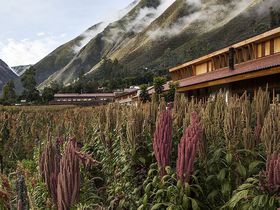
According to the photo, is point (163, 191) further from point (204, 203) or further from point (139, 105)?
point (139, 105)

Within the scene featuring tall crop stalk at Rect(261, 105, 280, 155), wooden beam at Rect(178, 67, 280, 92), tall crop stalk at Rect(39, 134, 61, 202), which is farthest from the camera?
wooden beam at Rect(178, 67, 280, 92)

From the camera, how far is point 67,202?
14.2ft

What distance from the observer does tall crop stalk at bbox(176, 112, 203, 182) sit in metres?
5.43

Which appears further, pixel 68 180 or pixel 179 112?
pixel 179 112

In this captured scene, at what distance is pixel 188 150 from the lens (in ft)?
17.8

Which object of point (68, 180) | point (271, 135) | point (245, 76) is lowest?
point (68, 180)

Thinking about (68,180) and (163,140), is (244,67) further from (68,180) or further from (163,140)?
(68,180)

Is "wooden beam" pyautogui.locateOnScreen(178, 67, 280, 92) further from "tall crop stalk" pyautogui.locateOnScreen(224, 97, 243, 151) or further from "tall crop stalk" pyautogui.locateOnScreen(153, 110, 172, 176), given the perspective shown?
"tall crop stalk" pyautogui.locateOnScreen(153, 110, 172, 176)

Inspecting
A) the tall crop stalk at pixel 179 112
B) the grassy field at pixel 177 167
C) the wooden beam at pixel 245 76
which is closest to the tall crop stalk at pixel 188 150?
the grassy field at pixel 177 167

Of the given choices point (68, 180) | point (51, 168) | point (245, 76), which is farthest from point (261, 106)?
point (245, 76)

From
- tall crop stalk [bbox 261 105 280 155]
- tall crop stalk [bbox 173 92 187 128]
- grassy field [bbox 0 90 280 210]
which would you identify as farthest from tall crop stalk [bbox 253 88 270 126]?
tall crop stalk [bbox 261 105 280 155]

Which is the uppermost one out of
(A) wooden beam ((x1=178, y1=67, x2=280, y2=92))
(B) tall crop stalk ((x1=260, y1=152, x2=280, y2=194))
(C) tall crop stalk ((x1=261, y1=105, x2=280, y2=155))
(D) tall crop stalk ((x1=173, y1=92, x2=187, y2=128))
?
(A) wooden beam ((x1=178, y1=67, x2=280, y2=92))

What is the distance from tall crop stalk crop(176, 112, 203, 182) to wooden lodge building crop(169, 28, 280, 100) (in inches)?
372

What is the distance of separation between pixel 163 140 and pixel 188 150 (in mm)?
702
